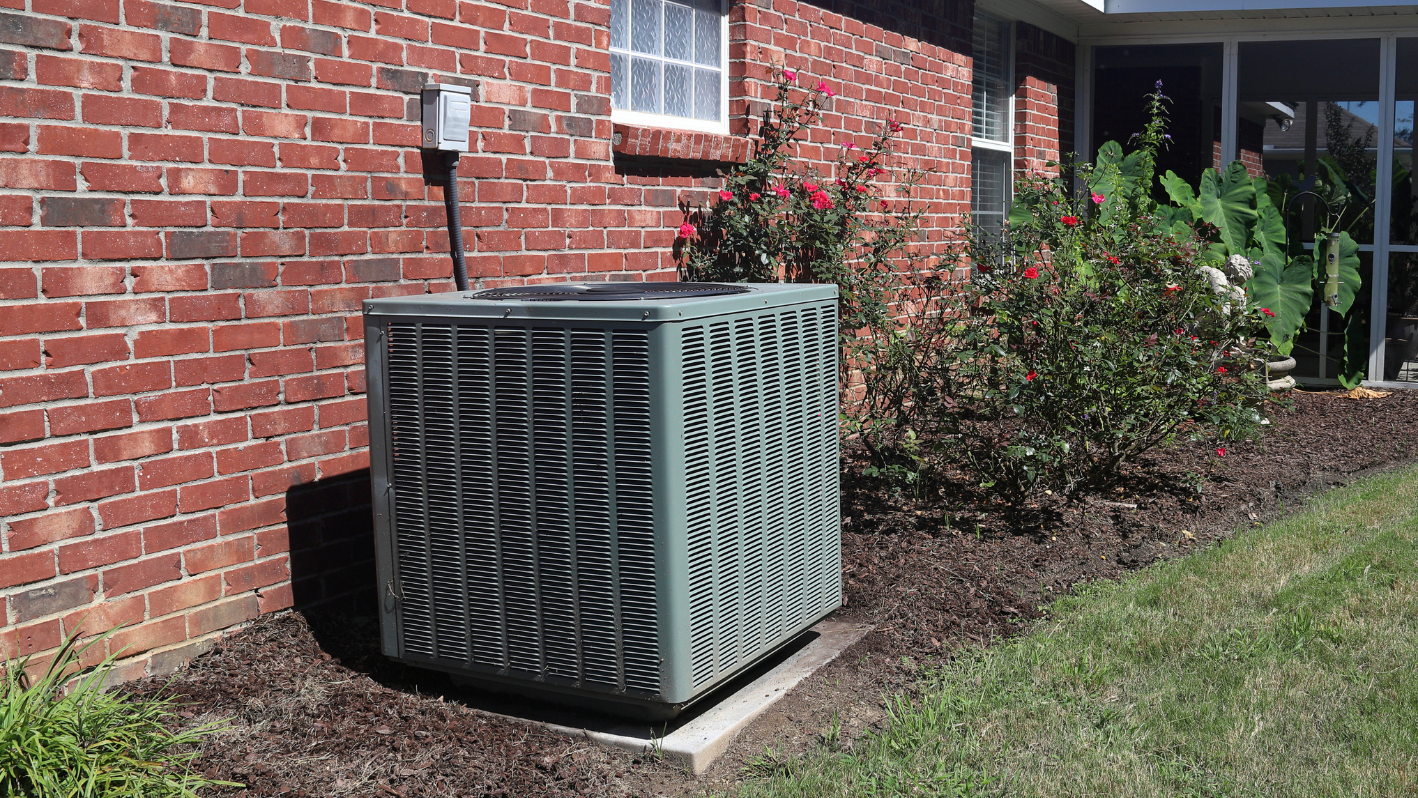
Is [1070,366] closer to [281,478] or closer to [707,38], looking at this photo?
[707,38]

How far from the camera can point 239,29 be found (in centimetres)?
339

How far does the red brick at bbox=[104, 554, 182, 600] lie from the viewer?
3.12 meters

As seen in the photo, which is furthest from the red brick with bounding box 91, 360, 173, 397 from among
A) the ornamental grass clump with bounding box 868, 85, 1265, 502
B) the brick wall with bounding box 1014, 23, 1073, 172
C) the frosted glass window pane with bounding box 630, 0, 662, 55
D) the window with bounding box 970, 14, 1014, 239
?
the brick wall with bounding box 1014, 23, 1073, 172

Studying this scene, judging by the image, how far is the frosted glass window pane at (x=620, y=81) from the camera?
16.9 ft

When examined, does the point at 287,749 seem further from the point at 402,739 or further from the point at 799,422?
the point at 799,422

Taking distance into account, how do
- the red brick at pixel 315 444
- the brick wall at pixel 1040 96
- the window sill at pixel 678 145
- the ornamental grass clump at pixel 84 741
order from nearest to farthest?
the ornamental grass clump at pixel 84 741, the red brick at pixel 315 444, the window sill at pixel 678 145, the brick wall at pixel 1040 96

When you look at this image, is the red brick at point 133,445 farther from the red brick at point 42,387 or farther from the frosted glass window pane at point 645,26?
the frosted glass window pane at point 645,26

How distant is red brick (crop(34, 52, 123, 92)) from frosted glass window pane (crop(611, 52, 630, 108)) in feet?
7.80

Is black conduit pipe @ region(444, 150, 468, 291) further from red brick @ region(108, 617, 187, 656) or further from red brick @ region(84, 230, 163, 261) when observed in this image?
red brick @ region(108, 617, 187, 656)

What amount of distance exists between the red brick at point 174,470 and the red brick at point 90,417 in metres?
0.14

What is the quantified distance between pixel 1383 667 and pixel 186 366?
369 cm

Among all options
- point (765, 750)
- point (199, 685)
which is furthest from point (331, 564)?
point (765, 750)

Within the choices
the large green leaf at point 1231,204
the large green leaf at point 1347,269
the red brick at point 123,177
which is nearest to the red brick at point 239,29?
the red brick at point 123,177

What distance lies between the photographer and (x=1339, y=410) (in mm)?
8539
